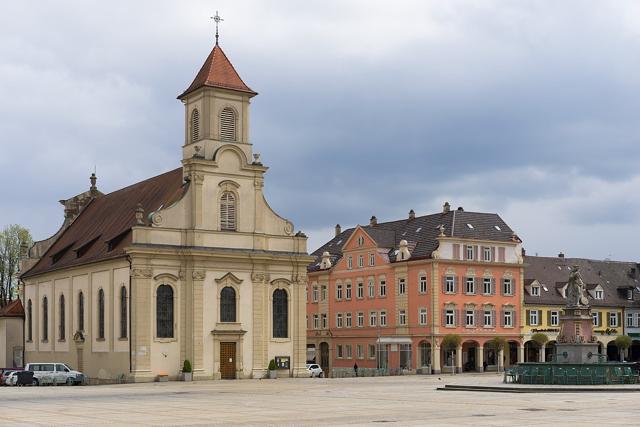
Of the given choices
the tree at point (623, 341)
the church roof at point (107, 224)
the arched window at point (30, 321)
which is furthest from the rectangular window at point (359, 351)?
the arched window at point (30, 321)

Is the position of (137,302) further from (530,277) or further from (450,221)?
(530,277)

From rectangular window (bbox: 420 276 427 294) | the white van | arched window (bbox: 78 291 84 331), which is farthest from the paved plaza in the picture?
rectangular window (bbox: 420 276 427 294)

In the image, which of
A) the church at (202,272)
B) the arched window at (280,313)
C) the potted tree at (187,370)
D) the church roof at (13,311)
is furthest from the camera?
the church roof at (13,311)

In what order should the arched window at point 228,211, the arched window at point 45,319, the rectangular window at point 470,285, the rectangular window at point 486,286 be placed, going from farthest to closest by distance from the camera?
the rectangular window at point 486,286 < the rectangular window at point 470,285 < the arched window at point 45,319 < the arched window at point 228,211

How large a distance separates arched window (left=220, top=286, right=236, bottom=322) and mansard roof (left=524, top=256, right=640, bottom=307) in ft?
121

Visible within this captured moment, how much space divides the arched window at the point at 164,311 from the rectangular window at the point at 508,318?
124ft

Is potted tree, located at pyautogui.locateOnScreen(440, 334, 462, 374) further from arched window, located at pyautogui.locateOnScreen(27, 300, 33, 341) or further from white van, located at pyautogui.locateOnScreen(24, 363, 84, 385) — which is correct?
white van, located at pyautogui.locateOnScreen(24, 363, 84, 385)

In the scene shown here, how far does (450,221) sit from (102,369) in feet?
117

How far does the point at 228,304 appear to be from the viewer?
2692 inches

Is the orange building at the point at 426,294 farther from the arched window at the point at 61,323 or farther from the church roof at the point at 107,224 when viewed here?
the arched window at the point at 61,323

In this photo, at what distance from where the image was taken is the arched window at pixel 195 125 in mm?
70312

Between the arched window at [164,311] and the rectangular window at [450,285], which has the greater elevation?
the rectangular window at [450,285]

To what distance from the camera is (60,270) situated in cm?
7731

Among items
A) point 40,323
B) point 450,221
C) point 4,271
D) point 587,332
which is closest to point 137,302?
point 40,323
